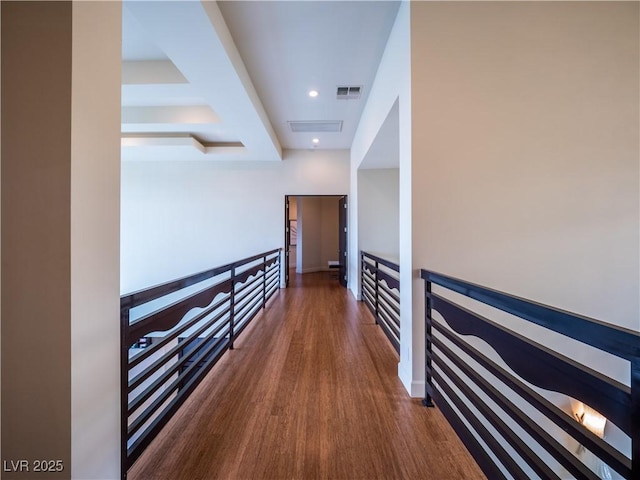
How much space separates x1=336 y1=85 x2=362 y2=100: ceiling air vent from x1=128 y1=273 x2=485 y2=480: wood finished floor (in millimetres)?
3237

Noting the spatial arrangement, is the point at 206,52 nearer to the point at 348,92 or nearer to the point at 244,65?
the point at 244,65

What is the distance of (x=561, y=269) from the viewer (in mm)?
2047

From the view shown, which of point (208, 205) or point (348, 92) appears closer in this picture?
point (348, 92)

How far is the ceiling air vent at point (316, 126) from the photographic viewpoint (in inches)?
185

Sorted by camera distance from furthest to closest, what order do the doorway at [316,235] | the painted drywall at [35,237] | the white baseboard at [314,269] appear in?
the white baseboard at [314,269]
the doorway at [316,235]
the painted drywall at [35,237]

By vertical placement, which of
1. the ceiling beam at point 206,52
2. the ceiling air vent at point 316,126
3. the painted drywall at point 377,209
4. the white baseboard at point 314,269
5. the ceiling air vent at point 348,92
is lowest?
the white baseboard at point 314,269

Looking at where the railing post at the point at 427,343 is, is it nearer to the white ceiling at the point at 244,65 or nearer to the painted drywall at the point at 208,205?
the white ceiling at the point at 244,65

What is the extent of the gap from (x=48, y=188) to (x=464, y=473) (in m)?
2.11

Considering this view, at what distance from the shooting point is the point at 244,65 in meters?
3.03

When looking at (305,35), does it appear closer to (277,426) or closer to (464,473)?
(277,426)

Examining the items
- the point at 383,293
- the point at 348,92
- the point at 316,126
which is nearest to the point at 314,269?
the point at 316,126

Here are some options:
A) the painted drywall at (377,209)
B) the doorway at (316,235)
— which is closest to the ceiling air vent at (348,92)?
the painted drywall at (377,209)

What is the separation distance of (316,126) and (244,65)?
6.58 ft

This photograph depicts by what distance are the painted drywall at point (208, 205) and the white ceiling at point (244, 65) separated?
1013mm
